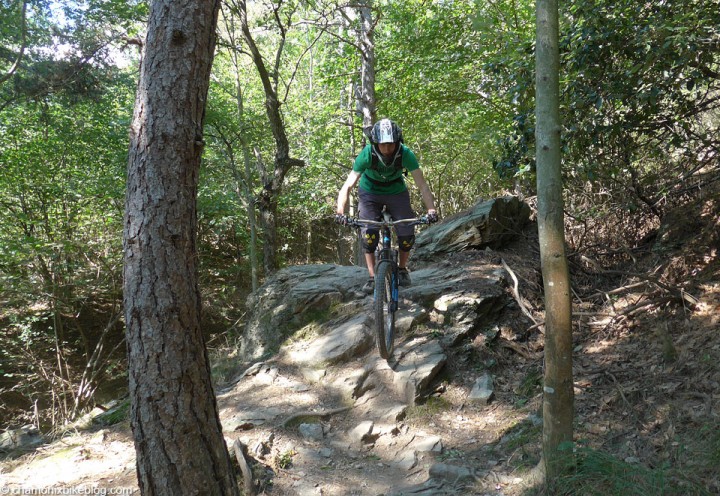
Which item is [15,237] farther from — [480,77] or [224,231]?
[480,77]

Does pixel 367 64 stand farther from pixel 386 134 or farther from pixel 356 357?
pixel 356 357

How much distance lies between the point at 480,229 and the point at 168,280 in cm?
543

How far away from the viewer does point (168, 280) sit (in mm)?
2713

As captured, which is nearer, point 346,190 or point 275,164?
point 346,190

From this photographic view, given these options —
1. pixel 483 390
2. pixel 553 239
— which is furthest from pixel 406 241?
pixel 553 239

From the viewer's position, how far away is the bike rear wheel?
4676 millimetres

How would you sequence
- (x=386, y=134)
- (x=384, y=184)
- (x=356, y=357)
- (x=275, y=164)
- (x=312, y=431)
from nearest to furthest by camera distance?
(x=312, y=431) → (x=386, y=134) → (x=384, y=184) → (x=356, y=357) → (x=275, y=164)

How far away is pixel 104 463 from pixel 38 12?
9.05 m

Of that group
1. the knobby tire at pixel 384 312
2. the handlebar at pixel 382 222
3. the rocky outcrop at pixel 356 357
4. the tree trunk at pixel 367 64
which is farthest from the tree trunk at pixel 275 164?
the knobby tire at pixel 384 312

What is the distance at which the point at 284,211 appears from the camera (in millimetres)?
16297

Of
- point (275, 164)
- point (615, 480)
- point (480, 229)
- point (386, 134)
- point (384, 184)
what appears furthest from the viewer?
point (275, 164)

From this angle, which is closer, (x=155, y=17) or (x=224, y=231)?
(x=155, y=17)

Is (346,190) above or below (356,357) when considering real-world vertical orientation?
above

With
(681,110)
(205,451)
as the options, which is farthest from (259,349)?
(681,110)
